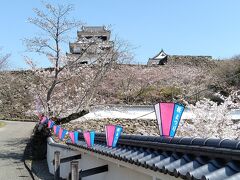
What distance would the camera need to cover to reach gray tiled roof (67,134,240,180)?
3.63m

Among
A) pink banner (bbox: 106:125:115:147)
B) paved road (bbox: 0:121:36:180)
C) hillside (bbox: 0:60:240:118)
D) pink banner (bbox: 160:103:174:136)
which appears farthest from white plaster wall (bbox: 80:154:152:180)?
hillside (bbox: 0:60:240:118)

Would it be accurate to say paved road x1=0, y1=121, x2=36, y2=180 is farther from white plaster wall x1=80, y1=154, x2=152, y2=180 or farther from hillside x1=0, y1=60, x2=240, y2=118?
white plaster wall x1=80, y1=154, x2=152, y2=180

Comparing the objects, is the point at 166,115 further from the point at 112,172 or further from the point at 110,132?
the point at 112,172

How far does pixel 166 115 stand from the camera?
261 inches

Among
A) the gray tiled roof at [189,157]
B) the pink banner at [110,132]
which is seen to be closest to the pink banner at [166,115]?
the gray tiled roof at [189,157]

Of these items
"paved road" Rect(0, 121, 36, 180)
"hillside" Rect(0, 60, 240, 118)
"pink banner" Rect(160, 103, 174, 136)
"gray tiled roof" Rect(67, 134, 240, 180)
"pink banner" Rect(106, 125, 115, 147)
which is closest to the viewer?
"gray tiled roof" Rect(67, 134, 240, 180)

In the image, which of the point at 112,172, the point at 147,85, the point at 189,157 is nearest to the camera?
the point at 189,157

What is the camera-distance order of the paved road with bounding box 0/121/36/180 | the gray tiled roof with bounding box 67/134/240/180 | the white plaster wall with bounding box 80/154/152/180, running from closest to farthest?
the gray tiled roof with bounding box 67/134/240/180 < the white plaster wall with bounding box 80/154/152/180 < the paved road with bounding box 0/121/36/180

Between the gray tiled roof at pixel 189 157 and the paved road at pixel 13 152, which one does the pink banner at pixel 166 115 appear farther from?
the paved road at pixel 13 152

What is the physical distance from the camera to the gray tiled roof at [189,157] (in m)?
3.63

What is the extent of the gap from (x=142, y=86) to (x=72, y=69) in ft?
59.6

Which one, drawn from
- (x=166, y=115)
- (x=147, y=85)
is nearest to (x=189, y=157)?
(x=166, y=115)

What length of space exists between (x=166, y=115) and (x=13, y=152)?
15.8 metres

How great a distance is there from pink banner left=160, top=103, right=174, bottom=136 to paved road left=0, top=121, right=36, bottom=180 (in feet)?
32.0
